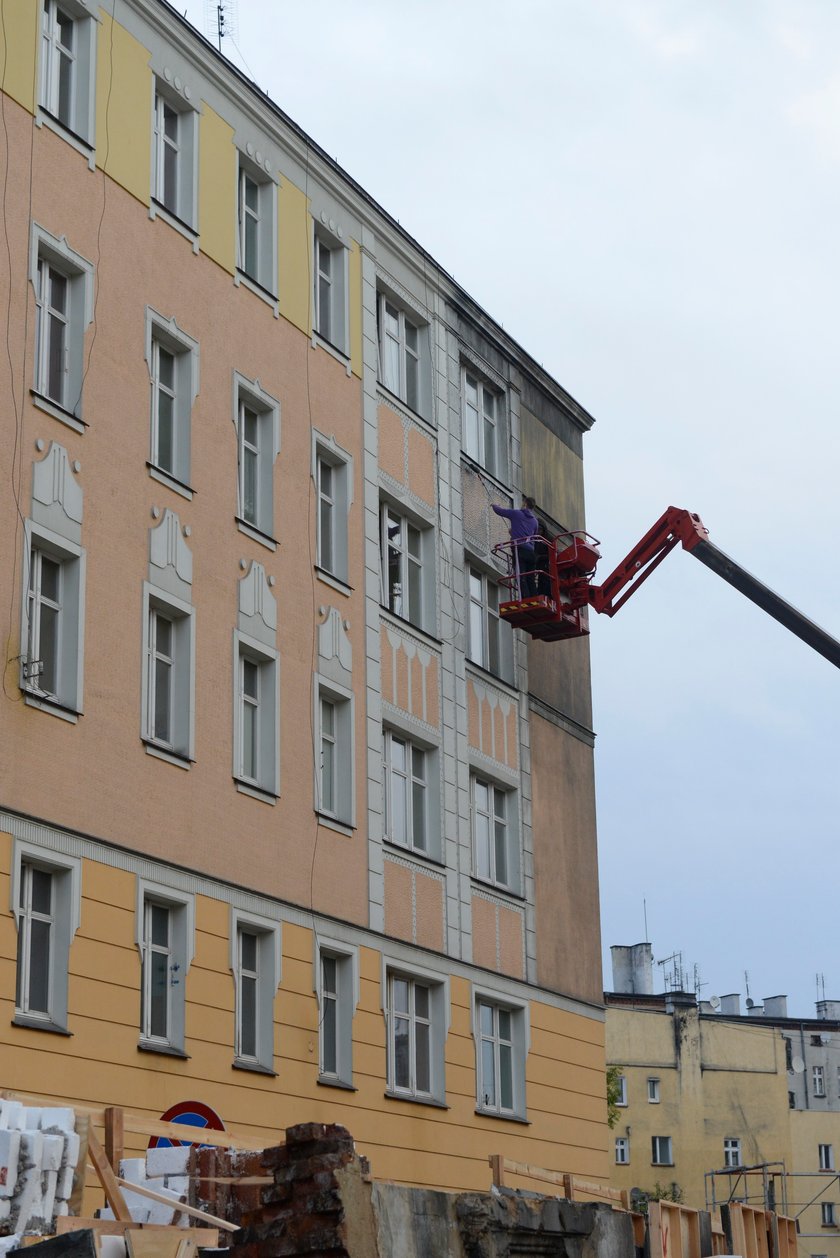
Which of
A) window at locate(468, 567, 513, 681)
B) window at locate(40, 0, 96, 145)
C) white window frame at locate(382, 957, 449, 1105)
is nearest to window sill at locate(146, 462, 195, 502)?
window at locate(40, 0, 96, 145)

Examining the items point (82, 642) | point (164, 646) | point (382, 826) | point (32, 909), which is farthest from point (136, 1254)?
point (382, 826)

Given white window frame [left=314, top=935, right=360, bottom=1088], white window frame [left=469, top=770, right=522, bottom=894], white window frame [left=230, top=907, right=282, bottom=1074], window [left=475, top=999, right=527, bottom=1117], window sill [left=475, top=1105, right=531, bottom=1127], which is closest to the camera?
white window frame [left=230, top=907, right=282, bottom=1074]

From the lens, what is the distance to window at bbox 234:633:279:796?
25328mm

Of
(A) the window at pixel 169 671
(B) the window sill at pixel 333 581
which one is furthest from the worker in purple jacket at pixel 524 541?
(A) the window at pixel 169 671

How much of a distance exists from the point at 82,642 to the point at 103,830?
2.13 metres

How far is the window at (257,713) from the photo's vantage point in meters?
25.3

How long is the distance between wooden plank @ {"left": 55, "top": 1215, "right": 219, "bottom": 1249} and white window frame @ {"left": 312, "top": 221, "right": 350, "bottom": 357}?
56.6ft

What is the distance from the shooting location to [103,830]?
868 inches

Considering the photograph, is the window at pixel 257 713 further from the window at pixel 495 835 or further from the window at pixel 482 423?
the window at pixel 482 423

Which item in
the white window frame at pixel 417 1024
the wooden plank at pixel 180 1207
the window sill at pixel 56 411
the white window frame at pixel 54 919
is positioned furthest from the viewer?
the white window frame at pixel 417 1024

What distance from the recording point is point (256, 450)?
27.1 metres

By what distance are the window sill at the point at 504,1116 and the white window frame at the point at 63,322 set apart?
12.2 meters

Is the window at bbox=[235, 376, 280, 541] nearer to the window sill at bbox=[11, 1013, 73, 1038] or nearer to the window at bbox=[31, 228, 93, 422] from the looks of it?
the window at bbox=[31, 228, 93, 422]

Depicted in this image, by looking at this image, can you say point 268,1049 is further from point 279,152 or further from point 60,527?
point 279,152
